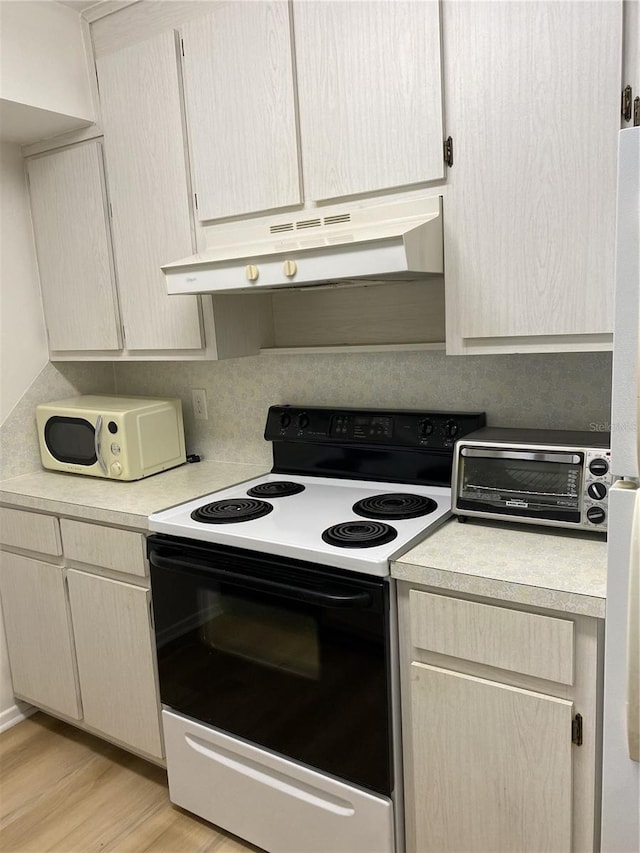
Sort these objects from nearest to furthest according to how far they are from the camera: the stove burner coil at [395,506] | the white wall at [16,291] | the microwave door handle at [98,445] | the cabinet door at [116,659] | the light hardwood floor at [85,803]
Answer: the stove burner coil at [395,506]
the light hardwood floor at [85,803]
the cabinet door at [116,659]
the microwave door handle at [98,445]
the white wall at [16,291]

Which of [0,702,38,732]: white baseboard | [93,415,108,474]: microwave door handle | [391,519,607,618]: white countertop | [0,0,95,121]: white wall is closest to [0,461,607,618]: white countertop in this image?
[391,519,607,618]: white countertop

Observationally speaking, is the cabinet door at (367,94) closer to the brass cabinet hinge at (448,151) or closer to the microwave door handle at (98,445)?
the brass cabinet hinge at (448,151)

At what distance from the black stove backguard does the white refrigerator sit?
917 mm

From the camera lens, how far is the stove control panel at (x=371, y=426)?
2.00m

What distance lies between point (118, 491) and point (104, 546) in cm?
22

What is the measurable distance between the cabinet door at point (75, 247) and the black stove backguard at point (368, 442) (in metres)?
0.73

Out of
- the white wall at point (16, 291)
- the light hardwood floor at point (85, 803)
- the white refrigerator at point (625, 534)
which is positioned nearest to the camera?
the white refrigerator at point (625, 534)

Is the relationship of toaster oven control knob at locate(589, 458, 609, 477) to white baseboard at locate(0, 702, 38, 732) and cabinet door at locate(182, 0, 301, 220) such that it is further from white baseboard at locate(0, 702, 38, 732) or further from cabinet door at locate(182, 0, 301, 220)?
white baseboard at locate(0, 702, 38, 732)

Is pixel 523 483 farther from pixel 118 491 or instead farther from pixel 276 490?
pixel 118 491

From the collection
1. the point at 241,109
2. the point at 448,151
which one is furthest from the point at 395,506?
the point at 241,109

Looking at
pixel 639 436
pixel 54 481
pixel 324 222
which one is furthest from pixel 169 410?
pixel 639 436

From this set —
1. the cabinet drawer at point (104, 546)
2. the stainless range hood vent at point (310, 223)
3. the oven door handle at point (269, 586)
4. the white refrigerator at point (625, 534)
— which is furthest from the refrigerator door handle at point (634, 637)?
the cabinet drawer at point (104, 546)

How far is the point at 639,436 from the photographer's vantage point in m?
1.02

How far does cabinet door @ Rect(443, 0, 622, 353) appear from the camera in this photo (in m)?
1.46
